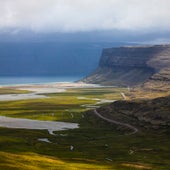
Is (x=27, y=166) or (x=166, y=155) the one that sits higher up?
(x=27, y=166)

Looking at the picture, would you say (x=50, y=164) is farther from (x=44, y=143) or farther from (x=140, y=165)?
(x=44, y=143)

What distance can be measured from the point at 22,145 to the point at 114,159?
40609 millimetres

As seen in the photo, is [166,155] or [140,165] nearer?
[140,165]

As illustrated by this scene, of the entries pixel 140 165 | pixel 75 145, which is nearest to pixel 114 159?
pixel 140 165

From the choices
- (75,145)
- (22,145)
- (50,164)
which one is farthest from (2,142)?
(50,164)

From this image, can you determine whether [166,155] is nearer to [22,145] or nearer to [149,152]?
[149,152]

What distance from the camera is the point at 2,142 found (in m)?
193

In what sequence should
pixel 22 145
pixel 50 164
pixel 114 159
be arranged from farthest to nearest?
1. pixel 22 145
2. pixel 114 159
3. pixel 50 164

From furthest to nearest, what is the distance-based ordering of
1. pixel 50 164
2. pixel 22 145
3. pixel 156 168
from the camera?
pixel 22 145 < pixel 156 168 < pixel 50 164

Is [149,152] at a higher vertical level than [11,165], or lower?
lower

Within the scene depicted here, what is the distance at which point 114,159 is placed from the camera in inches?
6526

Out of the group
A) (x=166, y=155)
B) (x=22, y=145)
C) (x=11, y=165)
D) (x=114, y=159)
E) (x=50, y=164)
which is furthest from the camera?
(x=22, y=145)

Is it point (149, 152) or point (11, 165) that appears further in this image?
→ point (149, 152)

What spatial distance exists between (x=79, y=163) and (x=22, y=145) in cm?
4937
